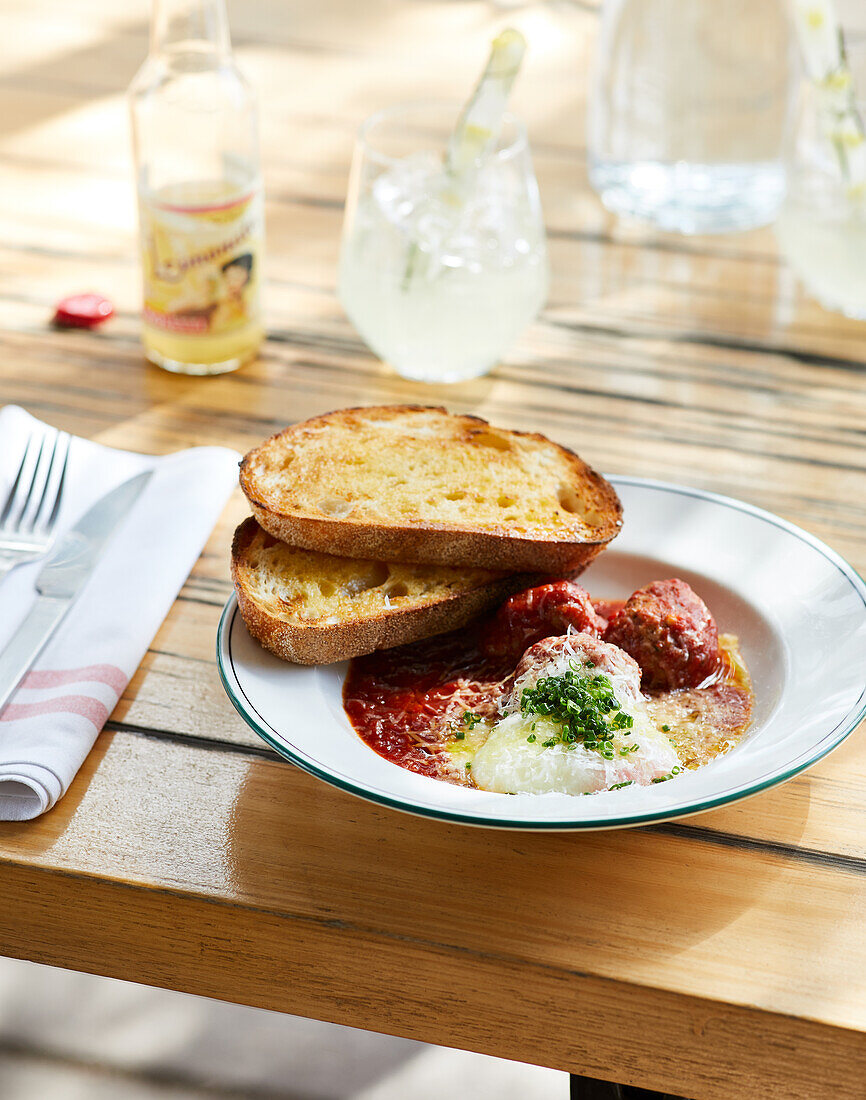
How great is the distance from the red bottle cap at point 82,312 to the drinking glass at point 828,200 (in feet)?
2.73

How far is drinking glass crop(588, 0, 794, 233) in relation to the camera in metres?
1.59

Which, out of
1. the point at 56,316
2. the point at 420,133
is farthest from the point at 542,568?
the point at 56,316

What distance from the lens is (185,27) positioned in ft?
4.30

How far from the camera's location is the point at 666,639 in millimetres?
887

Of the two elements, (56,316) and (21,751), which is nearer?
(21,751)

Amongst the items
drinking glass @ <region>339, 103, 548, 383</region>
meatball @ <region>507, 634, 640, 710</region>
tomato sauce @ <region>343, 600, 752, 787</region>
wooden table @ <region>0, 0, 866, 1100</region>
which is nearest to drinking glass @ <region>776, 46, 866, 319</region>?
wooden table @ <region>0, 0, 866, 1100</region>

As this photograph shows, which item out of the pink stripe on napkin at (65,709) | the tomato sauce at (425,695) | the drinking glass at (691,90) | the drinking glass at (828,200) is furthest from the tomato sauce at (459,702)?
the drinking glass at (691,90)

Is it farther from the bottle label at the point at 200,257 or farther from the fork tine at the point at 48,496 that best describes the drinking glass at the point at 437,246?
the fork tine at the point at 48,496

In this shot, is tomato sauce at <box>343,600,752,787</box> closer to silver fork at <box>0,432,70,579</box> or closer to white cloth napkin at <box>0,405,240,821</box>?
white cloth napkin at <box>0,405,240,821</box>

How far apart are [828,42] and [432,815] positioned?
1052mm

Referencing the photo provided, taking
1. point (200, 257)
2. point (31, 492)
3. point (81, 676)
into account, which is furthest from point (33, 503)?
point (200, 257)

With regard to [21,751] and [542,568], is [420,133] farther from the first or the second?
[21,751]

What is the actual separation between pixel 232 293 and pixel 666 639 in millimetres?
705

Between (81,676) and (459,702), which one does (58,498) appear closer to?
(81,676)
